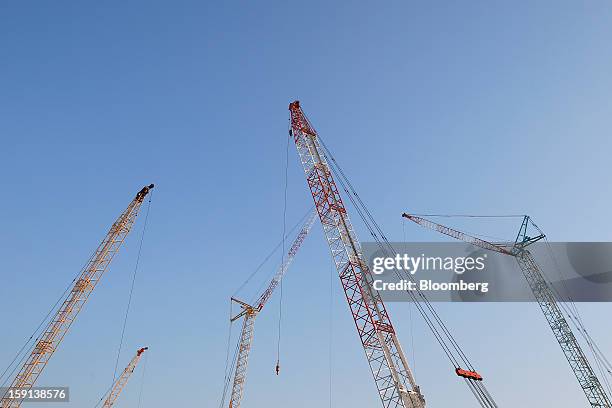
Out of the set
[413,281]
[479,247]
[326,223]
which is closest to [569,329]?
[479,247]

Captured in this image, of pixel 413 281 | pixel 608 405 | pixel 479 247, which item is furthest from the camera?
pixel 479 247

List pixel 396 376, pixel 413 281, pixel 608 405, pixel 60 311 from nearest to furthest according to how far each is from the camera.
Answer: pixel 396 376, pixel 413 281, pixel 60 311, pixel 608 405

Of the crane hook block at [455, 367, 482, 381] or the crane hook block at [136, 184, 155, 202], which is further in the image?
the crane hook block at [136, 184, 155, 202]

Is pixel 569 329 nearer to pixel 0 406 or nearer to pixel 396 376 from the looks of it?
pixel 396 376

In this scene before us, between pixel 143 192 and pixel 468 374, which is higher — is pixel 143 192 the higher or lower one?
the higher one

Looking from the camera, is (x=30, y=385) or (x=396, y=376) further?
(x=30, y=385)

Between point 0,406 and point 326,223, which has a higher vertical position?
point 326,223

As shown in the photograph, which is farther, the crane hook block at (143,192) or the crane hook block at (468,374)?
the crane hook block at (143,192)

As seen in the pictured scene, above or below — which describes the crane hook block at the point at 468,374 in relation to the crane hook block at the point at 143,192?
below

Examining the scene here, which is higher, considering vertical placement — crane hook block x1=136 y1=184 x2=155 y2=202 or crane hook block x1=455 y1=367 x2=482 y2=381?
crane hook block x1=136 y1=184 x2=155 y2=202

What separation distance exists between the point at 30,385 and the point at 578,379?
86838 millimetres

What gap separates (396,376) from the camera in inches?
1970

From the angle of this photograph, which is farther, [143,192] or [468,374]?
[143,192]

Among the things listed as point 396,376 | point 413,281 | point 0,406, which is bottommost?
point 396,376
